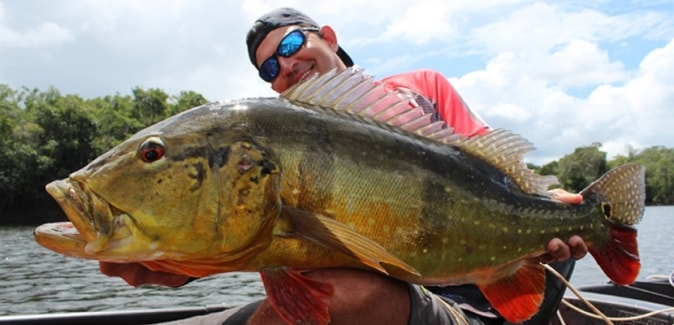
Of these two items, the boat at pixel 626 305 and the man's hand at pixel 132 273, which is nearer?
the man's hand at pixel 132 273

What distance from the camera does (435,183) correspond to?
8.95 feet

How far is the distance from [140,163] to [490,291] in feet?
5.95

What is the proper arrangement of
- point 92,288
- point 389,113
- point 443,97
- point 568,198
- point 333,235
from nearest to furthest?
point 333,235, point 389,113, point 568,198, point 443,97, point 92,288

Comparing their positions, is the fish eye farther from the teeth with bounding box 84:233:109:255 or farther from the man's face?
the man's face

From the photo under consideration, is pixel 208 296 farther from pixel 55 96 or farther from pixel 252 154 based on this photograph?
pixel 55 96

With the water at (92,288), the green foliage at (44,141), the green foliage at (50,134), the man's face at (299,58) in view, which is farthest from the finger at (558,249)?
the green foliage at (44,141)

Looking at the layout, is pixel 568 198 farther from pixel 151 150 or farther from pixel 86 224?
pixel 86 224

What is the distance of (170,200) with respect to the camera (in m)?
2.29

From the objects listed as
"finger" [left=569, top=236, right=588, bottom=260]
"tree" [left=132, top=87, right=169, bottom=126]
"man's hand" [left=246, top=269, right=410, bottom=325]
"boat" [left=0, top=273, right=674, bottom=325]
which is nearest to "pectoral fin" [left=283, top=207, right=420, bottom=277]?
"man's hand" [left=246, top=269, right=410, bottom=325]

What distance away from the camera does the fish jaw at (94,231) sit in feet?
7.26

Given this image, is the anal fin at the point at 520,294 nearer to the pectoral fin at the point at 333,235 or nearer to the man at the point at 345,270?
the man at the point at 345,270

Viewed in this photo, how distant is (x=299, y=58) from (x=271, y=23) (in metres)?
0.39

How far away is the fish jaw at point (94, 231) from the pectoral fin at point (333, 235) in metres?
0.53

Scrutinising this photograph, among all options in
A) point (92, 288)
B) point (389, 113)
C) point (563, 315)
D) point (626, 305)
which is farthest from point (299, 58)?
point (92, 288)
